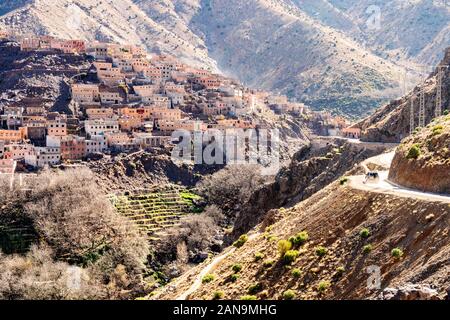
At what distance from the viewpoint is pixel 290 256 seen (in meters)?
26.3

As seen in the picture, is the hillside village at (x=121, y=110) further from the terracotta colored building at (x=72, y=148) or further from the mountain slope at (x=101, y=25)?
the mountain slope at (x=101, y=25)

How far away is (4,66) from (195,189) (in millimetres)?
42395

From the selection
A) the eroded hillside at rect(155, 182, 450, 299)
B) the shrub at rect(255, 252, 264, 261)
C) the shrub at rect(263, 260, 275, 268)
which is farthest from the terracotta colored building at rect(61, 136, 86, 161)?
the shrub at rect(263, 260, 275, 268)

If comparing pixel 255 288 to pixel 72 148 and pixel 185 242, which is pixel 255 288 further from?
pixel 72 148

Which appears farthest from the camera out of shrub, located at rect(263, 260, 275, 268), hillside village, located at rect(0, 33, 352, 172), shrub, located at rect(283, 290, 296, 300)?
hillside village, located at rect(0, 33, 352, 172)

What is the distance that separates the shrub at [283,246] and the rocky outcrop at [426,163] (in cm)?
512

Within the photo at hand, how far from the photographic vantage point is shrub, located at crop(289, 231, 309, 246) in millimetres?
27109

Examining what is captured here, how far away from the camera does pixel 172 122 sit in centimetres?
8581

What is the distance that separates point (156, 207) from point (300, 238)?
41.1 m

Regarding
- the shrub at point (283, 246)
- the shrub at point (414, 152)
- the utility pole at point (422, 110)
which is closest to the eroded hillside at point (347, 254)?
the shrub at point (283, 246)

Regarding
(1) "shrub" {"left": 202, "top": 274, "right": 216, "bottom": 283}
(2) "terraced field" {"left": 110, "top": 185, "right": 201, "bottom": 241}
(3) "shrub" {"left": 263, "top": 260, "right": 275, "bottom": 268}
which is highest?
(3) "shrub" {"left": 263, "top": 260, "right": 275, "bottom": 268}

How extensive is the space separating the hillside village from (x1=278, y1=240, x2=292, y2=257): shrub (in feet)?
149

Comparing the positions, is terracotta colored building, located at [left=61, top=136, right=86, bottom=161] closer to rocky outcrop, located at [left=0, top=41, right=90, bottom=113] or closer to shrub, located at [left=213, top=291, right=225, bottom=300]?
rocky outcrop, located at [left=0, top=41, right=90, bottom=113]

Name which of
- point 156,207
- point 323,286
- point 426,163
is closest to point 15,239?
point 156,207
